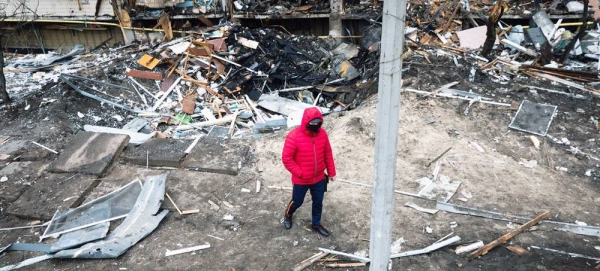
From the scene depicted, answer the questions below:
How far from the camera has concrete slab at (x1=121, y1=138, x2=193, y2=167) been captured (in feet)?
24.3

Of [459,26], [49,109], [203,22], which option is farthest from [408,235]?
[203,22]

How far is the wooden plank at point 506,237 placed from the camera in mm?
5125

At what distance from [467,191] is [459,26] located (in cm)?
892

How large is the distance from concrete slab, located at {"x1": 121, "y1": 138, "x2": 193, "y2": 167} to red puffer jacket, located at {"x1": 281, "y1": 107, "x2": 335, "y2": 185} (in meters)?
2.98

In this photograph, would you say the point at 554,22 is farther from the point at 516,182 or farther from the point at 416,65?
the point at 516,182

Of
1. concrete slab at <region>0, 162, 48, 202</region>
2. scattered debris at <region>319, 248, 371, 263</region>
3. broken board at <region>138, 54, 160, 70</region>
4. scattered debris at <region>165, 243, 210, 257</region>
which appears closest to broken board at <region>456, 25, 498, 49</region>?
broken board at <region>138, 54, 160, 70</region>

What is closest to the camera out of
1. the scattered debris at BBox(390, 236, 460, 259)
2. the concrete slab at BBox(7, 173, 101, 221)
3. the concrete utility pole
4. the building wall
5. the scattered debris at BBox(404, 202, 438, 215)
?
A: the concrete utility pole

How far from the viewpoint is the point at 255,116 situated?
10656 millimetres

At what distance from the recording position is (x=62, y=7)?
54.2ft

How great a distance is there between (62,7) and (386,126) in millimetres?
17543

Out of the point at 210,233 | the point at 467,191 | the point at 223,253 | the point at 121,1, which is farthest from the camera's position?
the point at 121,1

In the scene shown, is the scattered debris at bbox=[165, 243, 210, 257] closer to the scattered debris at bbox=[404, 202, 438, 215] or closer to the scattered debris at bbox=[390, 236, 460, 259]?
the scattered debris at bbox=[390, 236, 460, 259]

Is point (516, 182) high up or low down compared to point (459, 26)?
down

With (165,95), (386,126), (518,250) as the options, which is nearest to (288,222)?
(518,250)
